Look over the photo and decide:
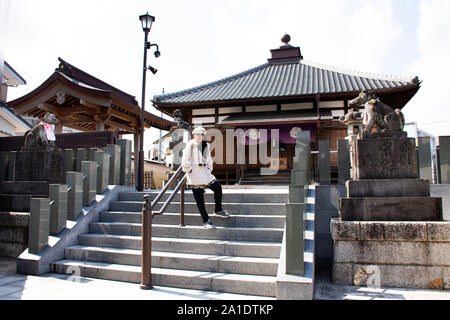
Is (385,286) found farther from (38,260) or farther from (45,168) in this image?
(45,168)

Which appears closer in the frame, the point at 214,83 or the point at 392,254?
the point at 392,254

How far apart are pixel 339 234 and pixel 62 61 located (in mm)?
13452

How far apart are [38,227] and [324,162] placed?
5.78 m

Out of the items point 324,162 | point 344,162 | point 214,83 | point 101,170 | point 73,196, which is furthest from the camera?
point 214,83

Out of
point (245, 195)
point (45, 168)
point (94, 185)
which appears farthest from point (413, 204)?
point (45, 168)

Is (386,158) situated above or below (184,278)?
above

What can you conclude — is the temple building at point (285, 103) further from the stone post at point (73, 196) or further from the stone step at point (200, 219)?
the stone post at point (73, 196)

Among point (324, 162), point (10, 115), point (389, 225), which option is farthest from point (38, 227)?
point (10, 115)

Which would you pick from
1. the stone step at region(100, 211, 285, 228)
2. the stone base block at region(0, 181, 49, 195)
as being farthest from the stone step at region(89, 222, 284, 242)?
the stone base block at region(0, 181, 49, 195)

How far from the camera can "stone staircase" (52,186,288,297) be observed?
463 cm

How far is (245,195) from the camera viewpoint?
658 centimetres

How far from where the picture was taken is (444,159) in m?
6.44

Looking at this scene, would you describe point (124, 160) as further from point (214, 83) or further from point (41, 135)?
point (214, 83)

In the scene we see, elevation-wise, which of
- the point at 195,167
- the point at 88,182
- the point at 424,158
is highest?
the point at 424,158
